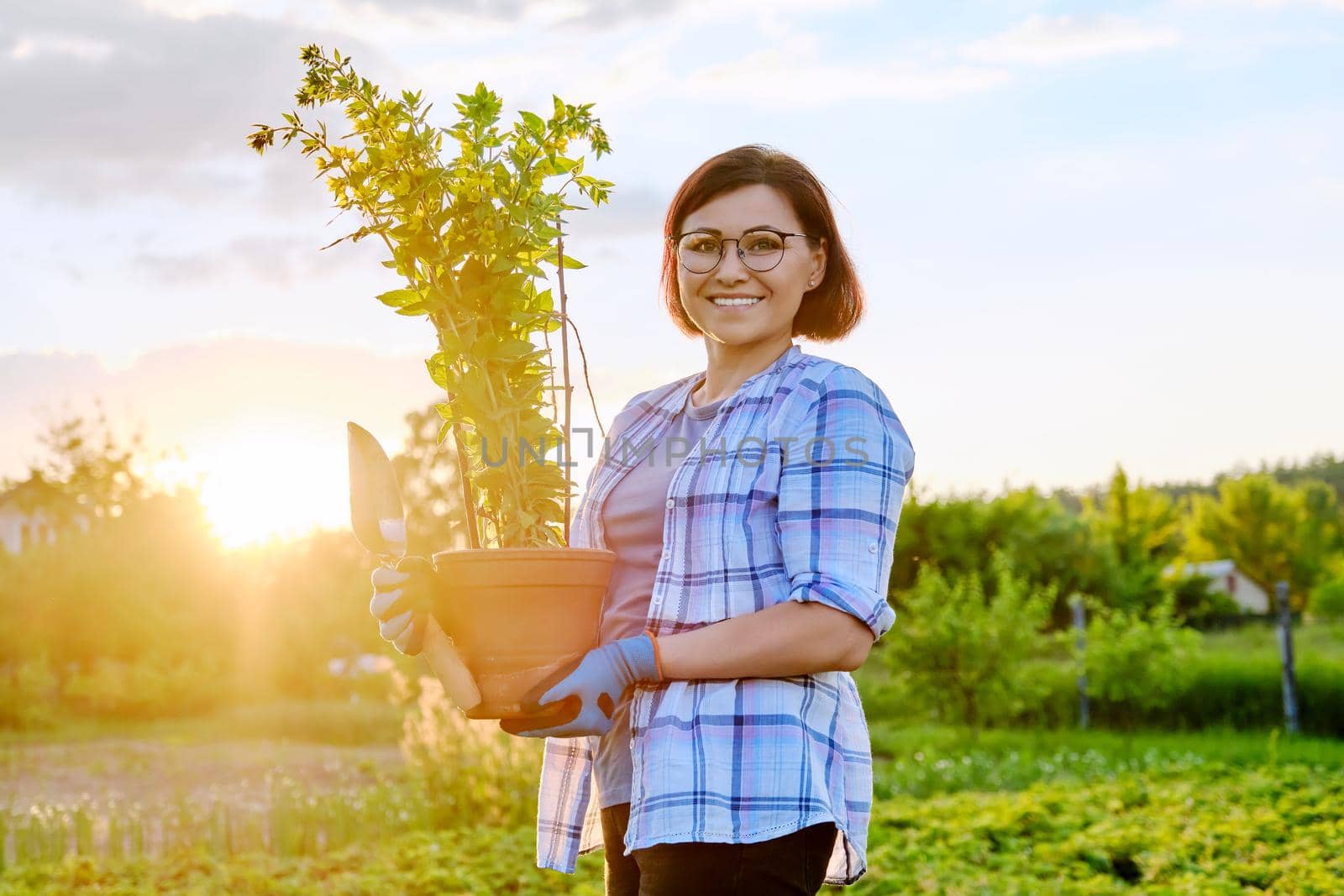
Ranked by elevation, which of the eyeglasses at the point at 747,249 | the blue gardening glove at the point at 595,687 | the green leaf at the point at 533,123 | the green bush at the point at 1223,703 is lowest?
the green bush at the point at 1223,703

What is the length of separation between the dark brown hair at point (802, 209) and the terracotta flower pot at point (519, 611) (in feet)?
1.87

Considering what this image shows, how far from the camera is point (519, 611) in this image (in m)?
1.70

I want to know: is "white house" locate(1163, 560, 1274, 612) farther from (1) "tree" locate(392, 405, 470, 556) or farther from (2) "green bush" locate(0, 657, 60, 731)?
(2) "green bush" locate(0, 657, 60, 731)

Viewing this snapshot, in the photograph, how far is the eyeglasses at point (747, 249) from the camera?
1.86 metres

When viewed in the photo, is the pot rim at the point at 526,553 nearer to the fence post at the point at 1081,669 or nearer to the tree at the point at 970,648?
the tree at the point at 970,648

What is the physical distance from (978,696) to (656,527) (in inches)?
394

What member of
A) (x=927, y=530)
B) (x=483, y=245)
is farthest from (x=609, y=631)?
(x=927, y=530)

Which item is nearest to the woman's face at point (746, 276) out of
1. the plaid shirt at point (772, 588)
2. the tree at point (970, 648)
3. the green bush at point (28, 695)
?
the plaid shirt at point (772, 588)

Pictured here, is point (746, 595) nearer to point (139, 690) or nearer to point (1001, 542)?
point (139, 690)

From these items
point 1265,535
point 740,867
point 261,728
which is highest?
point 740,867

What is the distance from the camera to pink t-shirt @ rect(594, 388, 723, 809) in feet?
5.93

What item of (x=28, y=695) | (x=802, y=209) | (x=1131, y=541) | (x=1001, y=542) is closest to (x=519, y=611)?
(x=802, y=209)

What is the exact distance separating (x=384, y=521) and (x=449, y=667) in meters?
0.24

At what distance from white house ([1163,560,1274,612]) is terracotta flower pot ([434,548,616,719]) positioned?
31062mm
